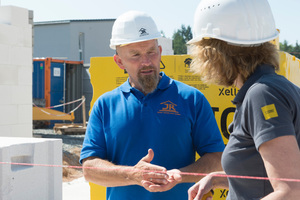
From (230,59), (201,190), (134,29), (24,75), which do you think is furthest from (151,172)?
(24,75)

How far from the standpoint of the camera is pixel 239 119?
1469mm

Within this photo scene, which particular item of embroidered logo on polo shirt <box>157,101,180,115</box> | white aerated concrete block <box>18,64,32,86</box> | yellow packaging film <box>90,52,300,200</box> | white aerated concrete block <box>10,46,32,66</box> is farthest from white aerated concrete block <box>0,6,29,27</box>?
embroidered logo on polo shirt <box>157,101,180,115</box>

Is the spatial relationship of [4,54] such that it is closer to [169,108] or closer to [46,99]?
[169,108]

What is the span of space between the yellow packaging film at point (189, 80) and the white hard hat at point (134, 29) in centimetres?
146

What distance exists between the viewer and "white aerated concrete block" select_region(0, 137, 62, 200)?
406 cm

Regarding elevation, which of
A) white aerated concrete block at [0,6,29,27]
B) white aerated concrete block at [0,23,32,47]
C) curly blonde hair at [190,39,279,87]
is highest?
white aerated concrete block at [0,6,29,27]

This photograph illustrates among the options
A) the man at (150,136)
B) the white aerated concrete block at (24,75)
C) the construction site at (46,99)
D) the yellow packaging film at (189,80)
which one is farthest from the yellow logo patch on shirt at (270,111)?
the white aerated concrete block at (24,75)

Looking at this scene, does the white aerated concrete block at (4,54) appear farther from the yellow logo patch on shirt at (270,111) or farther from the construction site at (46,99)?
the yellow logo patch on shirt at (270,111)

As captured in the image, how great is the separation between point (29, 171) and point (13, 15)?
4.86 meters

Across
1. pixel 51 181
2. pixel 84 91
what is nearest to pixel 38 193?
pixel 51 181

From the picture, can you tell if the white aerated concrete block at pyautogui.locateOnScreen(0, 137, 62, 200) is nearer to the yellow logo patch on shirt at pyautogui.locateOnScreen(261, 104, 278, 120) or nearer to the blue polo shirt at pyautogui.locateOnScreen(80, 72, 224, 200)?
the blue polo shirt at pyautogui.locateOnScreen(80, 72, 224, 200)

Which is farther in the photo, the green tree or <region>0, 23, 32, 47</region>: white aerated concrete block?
the green tree

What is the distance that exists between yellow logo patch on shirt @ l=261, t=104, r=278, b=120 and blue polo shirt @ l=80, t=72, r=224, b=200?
1.02 meters

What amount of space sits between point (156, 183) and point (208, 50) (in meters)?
0.80
